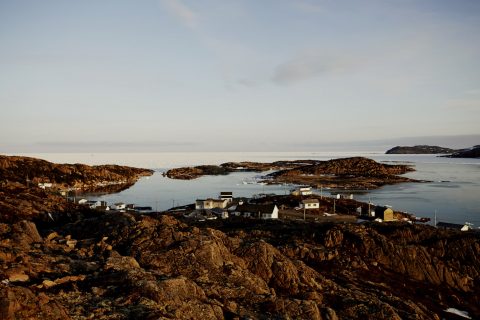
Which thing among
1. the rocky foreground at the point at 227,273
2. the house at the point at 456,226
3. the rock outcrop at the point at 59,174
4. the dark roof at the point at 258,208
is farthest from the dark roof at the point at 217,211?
the rock outcrop at the point at 59,174

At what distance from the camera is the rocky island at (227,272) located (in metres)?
18.5

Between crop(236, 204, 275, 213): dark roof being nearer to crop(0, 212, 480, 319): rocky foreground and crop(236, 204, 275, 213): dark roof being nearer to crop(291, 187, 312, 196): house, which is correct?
crop(0, 212, 480, 319): rocky foreground

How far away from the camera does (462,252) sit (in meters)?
47.6

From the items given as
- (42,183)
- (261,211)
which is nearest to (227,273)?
(261,211)

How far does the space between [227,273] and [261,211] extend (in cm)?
4972

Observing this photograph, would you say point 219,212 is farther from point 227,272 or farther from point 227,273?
point 227,273

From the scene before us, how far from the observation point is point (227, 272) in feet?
89.6

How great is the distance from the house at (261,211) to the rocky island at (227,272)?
72.6ft

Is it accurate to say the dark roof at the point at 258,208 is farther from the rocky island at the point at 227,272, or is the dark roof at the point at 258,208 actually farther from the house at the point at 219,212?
the rocky island at the point at 227,272

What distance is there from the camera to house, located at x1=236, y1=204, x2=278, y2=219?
7606cm

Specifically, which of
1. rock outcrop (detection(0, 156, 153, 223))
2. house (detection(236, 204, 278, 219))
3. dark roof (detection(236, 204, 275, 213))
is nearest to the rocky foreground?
rock outcrop (detection(0, 156, 153, 223))

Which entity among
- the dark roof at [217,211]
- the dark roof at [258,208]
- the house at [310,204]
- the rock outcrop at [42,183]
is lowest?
→ the dark roof at [217,211]

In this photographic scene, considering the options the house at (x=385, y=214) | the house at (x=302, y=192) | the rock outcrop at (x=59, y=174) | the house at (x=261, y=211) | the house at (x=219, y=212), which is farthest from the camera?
the rock outcrop at (x=59, y=174)

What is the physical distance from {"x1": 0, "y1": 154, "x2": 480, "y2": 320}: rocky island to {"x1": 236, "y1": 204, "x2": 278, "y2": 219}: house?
22.1 metres
